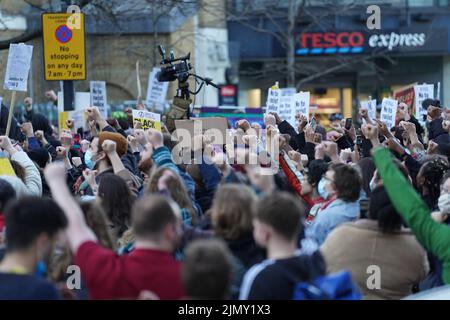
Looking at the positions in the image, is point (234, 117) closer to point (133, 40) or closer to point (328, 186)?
point (328, 186)

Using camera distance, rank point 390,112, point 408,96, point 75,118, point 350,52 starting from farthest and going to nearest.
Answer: point 350,52 < point 408,96 < point 75,118 < point 390,112

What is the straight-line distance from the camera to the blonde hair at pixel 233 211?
5164 millimetres

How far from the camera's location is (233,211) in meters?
5.20

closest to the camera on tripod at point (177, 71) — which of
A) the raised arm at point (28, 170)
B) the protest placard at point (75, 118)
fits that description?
the raised arm at point (28, 170)

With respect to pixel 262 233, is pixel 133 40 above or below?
above

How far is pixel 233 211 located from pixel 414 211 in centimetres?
107

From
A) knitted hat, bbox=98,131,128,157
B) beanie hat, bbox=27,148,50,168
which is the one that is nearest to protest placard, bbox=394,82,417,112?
beanie hat, bbox=27,148,50,168

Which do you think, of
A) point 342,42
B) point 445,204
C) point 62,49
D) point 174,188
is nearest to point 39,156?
point 62,49

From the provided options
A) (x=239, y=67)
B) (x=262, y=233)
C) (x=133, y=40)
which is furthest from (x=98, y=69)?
(x=262, y=233)

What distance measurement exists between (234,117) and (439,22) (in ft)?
56.0

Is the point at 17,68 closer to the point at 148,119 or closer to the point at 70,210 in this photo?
the point at 148,119

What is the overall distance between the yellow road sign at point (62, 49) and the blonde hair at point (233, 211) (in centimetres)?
848
